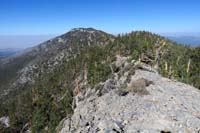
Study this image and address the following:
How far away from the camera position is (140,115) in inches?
1551

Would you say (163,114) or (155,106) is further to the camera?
(155,106)

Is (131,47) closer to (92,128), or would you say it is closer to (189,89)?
(189,89)

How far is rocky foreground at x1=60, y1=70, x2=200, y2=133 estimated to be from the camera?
1415 inches

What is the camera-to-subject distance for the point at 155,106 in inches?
1630

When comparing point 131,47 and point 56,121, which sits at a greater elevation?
point 131,47

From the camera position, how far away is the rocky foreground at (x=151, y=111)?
118ft

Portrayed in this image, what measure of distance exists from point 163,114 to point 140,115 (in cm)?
278

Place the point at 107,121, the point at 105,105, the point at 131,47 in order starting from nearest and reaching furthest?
the point at 107,121, the point at 105,105, the point at 131,47

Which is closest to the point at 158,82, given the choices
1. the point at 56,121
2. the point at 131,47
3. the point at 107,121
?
the point at 107,121

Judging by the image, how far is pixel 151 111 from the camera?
3966cm

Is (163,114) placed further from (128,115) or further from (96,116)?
(96,116)

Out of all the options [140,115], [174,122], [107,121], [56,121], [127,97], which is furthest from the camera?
[56,121]

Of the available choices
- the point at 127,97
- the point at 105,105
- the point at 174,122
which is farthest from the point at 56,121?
the point at 174,122

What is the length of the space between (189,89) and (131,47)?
5798cm
